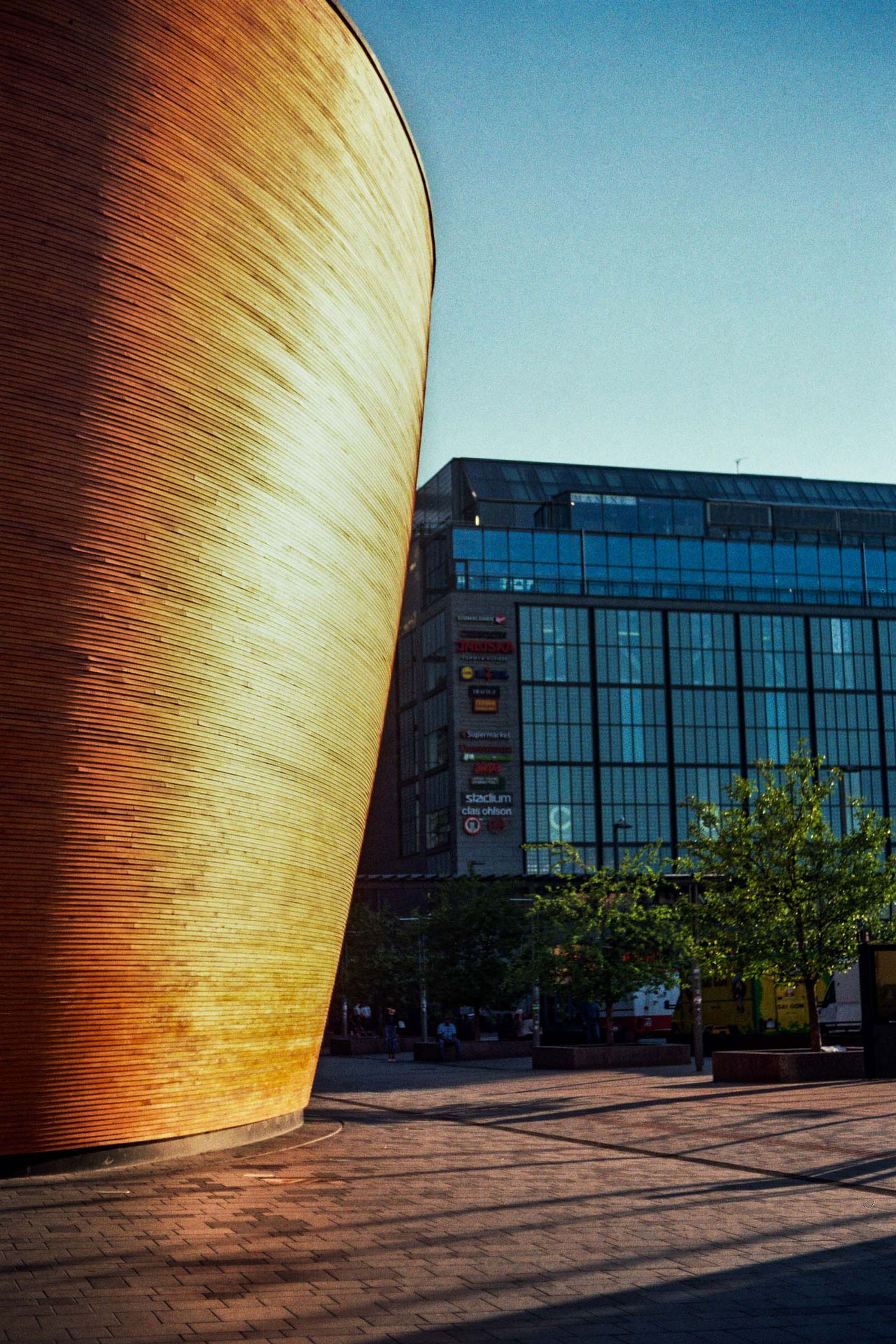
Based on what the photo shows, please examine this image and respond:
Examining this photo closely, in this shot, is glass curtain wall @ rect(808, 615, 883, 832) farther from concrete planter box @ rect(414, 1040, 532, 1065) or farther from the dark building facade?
concrete planter box @ rect(414, 1040, 532, 1065)

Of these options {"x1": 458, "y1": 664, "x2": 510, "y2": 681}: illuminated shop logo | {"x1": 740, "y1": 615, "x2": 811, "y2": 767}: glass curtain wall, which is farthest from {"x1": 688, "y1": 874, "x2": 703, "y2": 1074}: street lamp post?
{"x1": 740, "y1": 615, "x2": 811, "y2": 767}: glass curtain wall

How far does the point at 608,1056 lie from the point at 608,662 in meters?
44.7

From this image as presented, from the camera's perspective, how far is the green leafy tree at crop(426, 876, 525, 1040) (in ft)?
144

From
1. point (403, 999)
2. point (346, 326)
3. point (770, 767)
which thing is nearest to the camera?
point (346, 326)

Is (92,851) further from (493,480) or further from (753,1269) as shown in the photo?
(493,480)

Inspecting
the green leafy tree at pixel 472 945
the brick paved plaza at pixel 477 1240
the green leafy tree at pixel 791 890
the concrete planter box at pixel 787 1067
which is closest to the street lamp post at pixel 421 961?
the green leafy tree at pixel 472 945

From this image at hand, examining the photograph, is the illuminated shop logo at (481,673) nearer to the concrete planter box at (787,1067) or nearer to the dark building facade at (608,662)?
the dark building facade at (608,662)

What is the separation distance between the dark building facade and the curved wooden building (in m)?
58.0

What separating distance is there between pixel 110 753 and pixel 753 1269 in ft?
24.4

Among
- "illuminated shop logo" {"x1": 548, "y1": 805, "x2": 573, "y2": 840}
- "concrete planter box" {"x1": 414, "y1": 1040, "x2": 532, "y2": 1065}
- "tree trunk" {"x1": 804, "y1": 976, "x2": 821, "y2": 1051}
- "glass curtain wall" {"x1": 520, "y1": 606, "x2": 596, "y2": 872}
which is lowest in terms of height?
"concrete planter box" {"x1": 414, "y1": 1040, "x2": 532, "y2": 1065}

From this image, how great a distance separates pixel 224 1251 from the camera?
9594 mm

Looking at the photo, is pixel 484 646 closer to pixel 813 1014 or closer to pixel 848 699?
pixel 848 699

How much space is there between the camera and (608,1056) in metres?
34.2

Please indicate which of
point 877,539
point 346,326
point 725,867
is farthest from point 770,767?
point 877,539
